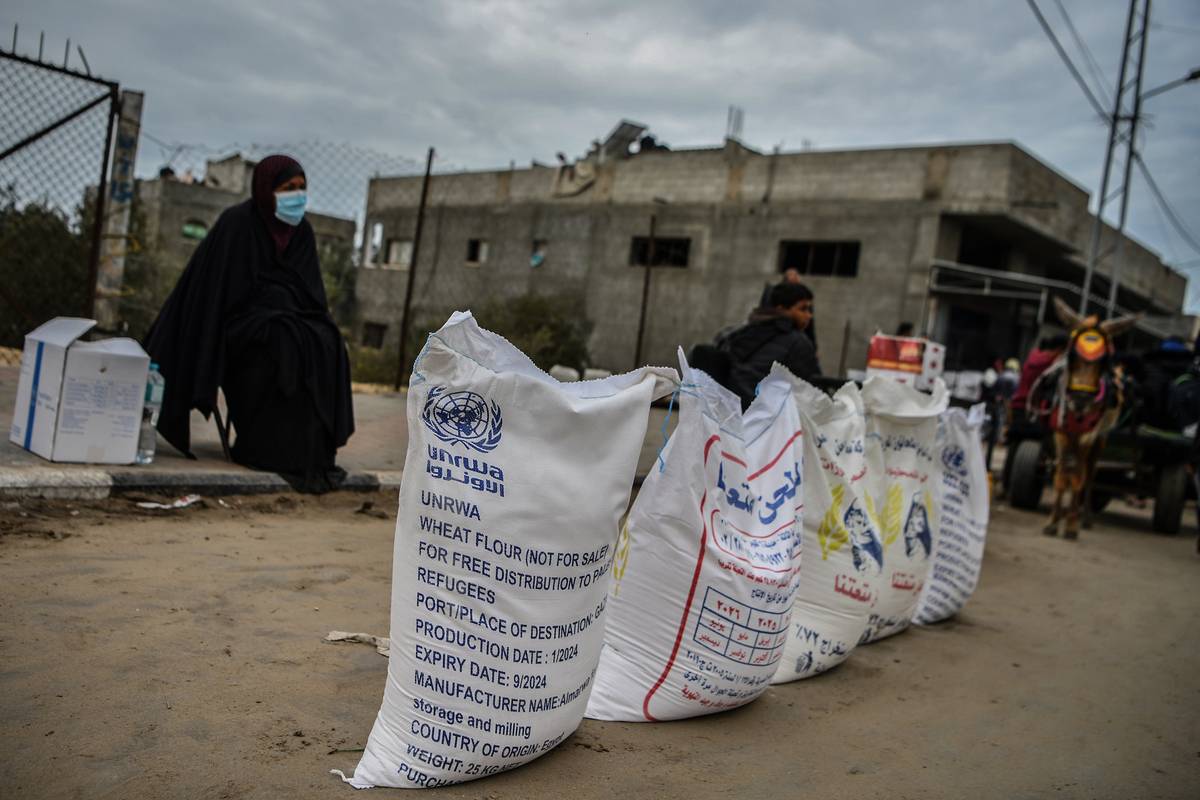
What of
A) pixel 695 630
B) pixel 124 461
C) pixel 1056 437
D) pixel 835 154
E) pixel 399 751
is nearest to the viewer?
pixel 399 751

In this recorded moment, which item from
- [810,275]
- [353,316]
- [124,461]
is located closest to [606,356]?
[810,275]

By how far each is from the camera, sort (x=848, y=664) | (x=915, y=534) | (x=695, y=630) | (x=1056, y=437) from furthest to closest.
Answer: (x=1056, y=437)
(x=915, y=534)
(x=848, y=664)
(x=695, y=630)

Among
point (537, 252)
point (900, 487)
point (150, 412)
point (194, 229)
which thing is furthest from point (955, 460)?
point (194, 229)

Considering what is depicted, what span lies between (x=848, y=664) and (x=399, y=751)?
202 centimetres

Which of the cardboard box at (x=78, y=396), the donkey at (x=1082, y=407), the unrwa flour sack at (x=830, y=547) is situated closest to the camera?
the unrwa flour sack at (x=830, y=547)

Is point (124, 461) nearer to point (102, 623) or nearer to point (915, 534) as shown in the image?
point (102, 623)

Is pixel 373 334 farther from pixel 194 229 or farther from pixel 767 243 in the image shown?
pixel 767 243

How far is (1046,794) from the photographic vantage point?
2396mm

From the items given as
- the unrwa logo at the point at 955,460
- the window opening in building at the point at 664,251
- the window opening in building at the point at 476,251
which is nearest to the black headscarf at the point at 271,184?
the unrwa logo at the point at 955,460

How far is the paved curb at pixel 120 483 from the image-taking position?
13.2ft

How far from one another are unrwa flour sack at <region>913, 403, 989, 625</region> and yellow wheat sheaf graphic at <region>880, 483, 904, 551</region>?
440 millimetres

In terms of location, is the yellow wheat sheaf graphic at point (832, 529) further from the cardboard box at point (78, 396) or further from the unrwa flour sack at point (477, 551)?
the cardboard box at point (78, 396)

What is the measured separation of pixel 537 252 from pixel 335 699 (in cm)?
2419

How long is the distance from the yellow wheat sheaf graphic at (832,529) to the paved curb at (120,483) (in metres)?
3.09
